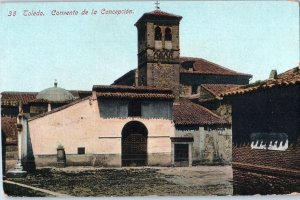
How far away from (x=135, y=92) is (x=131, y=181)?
5.29 m

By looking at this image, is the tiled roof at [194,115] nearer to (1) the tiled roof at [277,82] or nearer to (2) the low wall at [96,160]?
(2) the low wall at [96,160]

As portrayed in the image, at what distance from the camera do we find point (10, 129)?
1306 cm

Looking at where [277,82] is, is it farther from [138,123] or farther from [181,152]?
[138,123]

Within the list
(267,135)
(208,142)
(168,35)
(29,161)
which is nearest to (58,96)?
(29,161)

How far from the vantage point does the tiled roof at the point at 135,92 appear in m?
16.7

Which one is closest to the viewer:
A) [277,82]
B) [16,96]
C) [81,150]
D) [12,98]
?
[277,82]

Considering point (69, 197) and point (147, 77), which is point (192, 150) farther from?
point (69, 197)

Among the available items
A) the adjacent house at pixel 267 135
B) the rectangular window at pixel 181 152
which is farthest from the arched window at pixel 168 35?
the adjacent house at pixel 267 135

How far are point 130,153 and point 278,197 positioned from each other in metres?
8.11

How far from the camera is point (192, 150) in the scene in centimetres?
1845

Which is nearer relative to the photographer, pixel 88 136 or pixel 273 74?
pixel 273 74

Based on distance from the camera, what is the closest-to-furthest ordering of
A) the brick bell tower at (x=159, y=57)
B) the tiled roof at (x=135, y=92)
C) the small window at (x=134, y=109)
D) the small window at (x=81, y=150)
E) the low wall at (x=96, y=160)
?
the low wall at (x=96, y=160) < the small window at (x=81, y=150) < the tiled roof at (x=135, y=92) < the small window at (x=134, y=109) < the brick bell tower at (x=159, y=57)

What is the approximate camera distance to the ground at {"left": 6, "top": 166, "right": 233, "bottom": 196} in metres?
11.6

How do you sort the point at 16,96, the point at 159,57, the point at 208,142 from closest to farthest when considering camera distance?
the point at 16,96
the point at 208,142
the point at 159,57
